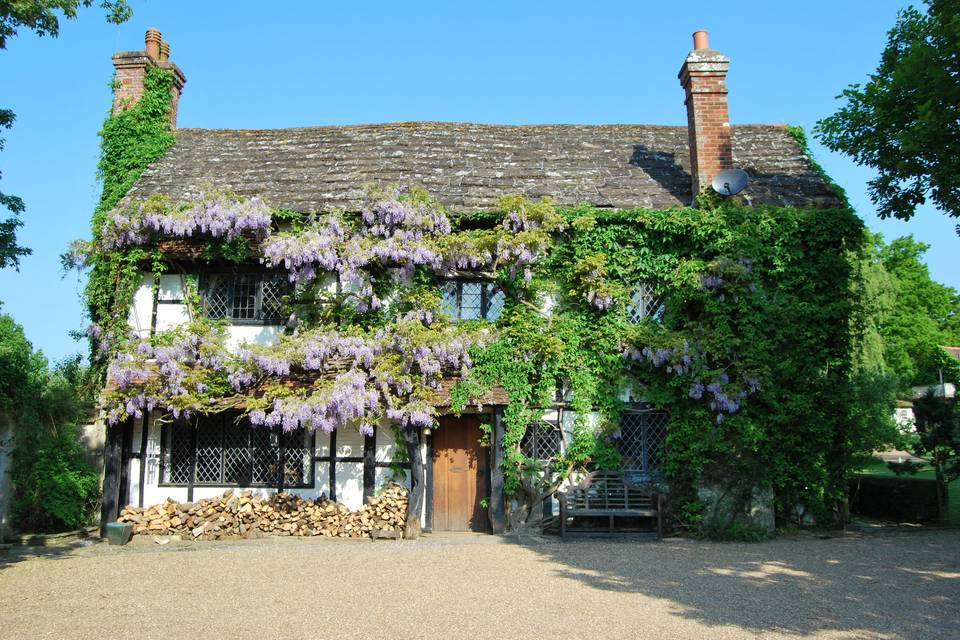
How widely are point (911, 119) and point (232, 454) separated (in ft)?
38.2

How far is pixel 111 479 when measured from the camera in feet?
37.3

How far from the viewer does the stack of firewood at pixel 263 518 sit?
11.1 metres

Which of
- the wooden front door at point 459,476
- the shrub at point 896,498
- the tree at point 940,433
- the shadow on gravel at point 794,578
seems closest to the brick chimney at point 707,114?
the tree at point 940,433

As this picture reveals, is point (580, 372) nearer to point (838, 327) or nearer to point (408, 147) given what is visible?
point (838, 327)

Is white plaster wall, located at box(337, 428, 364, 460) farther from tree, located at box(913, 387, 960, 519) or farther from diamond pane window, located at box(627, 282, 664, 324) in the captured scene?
tree, located at box(913, 387, 960, 519)

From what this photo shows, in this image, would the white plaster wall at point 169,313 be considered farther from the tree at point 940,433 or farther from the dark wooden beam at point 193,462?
the tree at point 940,433

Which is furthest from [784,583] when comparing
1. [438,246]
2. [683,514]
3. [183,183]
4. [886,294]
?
[886,294]

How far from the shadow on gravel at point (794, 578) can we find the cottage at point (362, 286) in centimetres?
198

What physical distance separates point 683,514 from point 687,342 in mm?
2713

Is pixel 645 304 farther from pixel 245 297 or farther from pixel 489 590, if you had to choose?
pixel 245 297

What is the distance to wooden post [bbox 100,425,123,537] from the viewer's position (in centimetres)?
1124

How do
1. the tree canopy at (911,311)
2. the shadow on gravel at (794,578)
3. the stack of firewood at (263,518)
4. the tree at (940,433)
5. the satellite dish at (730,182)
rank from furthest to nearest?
the tree canopy at (911,311), the tree at (940,433), the satellite dish at (730,182), the stack of firewood at (263,518), the shadow on gravel at (794,578)

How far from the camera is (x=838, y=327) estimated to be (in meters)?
11.3

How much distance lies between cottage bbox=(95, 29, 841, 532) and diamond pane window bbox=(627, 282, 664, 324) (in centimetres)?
3
